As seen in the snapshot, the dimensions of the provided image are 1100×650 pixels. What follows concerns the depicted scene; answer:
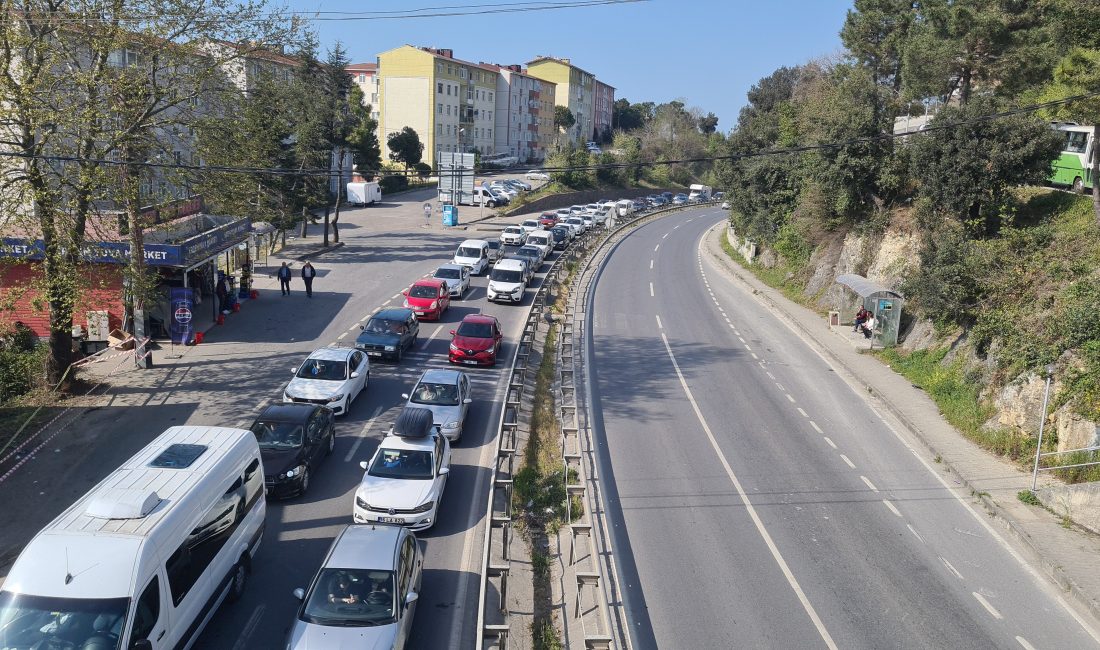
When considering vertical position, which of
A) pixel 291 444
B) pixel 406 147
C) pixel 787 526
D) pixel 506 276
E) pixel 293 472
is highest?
pixel 406 147

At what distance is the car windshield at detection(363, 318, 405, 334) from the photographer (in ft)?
79.4

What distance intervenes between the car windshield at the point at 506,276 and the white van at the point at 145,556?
902 inches

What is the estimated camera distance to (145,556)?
341 inches

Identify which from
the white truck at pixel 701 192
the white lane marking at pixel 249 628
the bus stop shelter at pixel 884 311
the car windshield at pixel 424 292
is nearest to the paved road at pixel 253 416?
the white lane marking at pixel 249 628

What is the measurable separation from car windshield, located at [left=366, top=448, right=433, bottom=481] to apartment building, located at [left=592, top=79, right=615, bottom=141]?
12591 centimetres

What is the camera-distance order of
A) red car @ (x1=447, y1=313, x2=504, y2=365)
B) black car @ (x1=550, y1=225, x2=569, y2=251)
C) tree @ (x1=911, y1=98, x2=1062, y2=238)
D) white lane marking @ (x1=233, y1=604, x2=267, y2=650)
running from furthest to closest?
black car @ (x1=550, y1=225, x2=569, y2=251) < tree @ (x1=911, y1=98, x2=1062, y2=238) < red car @ (x1=447, y1=313, x2=504, y2=365) < white lane marking @ (x1=233, y1=604, x2=267, y2=650)

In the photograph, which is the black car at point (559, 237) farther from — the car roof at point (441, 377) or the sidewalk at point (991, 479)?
the car roof at point (441, 377)

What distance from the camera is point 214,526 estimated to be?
10.4m

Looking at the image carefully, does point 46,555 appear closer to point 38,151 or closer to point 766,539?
point 766,539

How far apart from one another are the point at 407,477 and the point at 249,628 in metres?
4.07

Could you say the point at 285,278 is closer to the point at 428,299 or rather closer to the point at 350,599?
the point at 428,299

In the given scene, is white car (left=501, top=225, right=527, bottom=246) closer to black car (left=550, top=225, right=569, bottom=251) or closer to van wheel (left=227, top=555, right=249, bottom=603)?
black car (left=550, top=225, right=569, bottom=251)

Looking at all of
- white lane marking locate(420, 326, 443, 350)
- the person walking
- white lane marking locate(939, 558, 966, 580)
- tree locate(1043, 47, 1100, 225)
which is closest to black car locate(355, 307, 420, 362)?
white lane marking locate(420, 326, 443, 350)

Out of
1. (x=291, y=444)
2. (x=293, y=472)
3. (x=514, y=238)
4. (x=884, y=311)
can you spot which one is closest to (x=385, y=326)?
(x=291, y=444)
